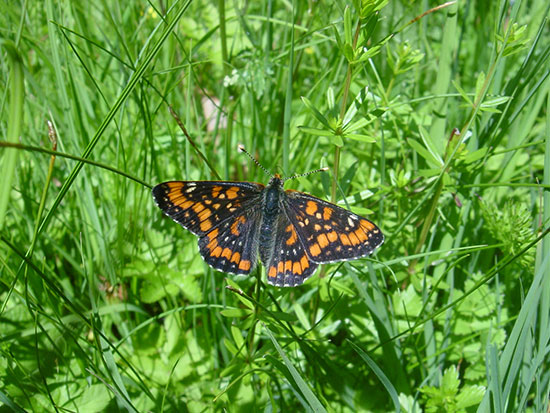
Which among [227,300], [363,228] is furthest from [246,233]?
[363,228]

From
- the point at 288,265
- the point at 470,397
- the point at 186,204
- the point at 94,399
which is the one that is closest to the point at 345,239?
the point at 288,265

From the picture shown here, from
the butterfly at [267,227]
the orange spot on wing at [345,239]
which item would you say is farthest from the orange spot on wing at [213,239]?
the orange spot on wing at [345,239]

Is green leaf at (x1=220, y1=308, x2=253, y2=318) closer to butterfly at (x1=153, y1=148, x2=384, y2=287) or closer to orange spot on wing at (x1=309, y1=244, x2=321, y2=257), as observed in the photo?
butterfly at (x1=153, y1=148, x2=384, y2=287)

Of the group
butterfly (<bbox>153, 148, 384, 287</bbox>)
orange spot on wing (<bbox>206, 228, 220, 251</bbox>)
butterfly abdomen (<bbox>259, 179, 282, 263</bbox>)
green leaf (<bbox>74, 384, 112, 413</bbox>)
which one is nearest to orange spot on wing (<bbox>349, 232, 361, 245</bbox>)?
butterfly (<bbox>153, 148, 384, 287</bbox>)

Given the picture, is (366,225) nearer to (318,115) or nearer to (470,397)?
(318,115)

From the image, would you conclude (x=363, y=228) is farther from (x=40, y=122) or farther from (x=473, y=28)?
(x=473, y=28)

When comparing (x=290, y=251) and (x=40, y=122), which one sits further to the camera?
(x=40, y=122)

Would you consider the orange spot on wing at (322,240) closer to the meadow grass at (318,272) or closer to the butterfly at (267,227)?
the butterfly at (267,227)
